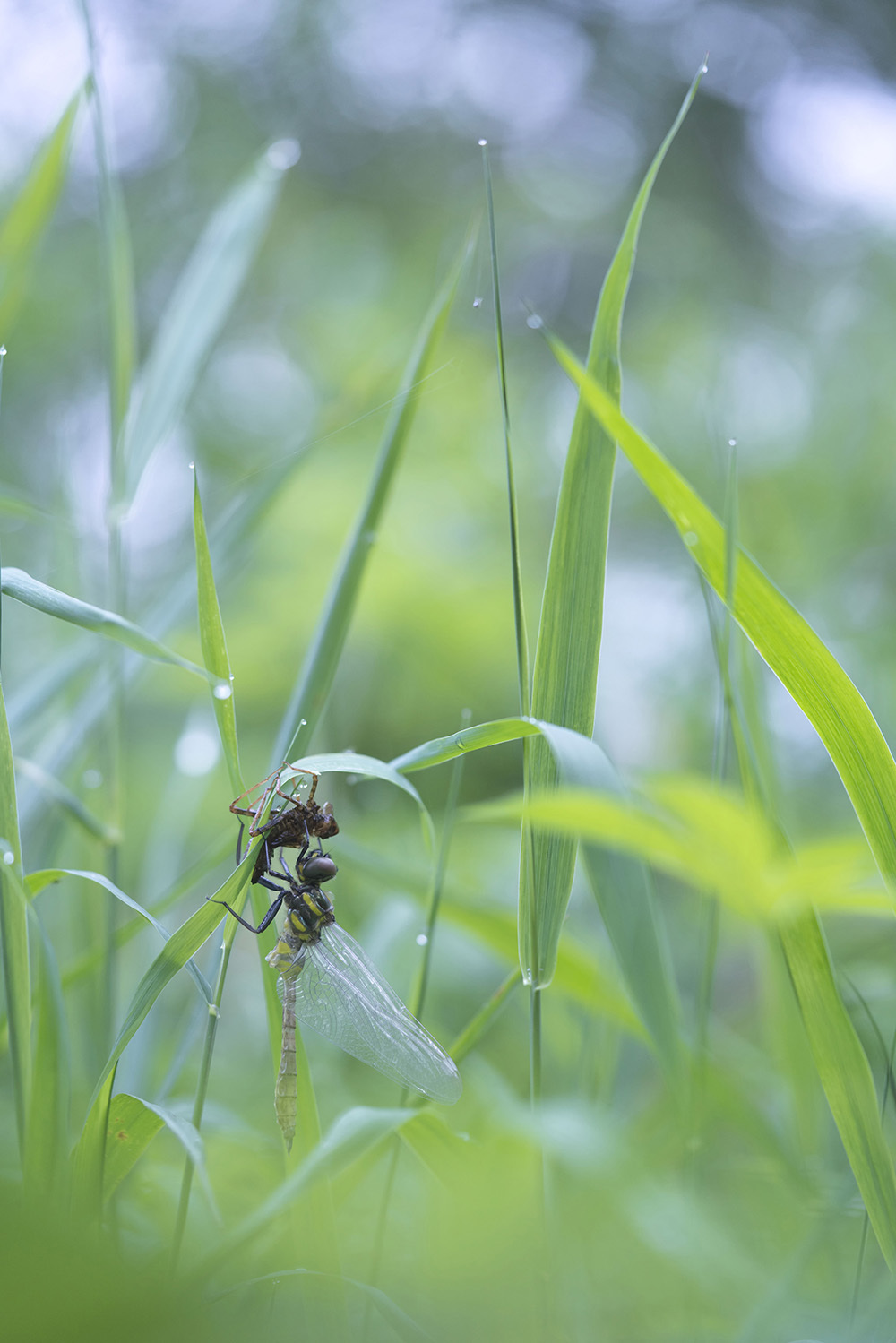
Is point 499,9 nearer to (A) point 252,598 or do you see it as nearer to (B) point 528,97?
(B) point 528,97

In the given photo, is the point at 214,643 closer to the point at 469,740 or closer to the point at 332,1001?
the point at 469,740

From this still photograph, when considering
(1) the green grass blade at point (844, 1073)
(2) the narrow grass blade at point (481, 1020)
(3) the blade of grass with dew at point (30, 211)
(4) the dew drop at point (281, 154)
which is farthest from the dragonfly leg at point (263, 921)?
(4) the dew drop at point (281, 154)

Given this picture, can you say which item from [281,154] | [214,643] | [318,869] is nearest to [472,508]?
[281,154]

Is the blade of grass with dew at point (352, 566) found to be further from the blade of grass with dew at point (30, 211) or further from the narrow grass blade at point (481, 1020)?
the blade of grass with dew at point (30, 211)

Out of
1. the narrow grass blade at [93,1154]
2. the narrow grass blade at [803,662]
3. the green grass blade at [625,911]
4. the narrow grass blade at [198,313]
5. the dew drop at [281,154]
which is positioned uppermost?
the dew drop at [281,154]

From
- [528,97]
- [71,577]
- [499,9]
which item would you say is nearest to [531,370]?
[528,97]

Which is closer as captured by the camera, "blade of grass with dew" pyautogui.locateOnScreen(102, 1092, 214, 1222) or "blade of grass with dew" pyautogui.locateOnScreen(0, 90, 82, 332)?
"blade of grass with dew" pyautogui.locateOnScreen(102, 1092, 214, 1222)

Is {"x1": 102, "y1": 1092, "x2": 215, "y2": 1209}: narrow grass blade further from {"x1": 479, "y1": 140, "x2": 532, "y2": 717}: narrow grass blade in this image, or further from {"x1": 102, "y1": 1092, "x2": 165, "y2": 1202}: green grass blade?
{"x1": 479, "y1": 140, "x2": 532, "y2": 717}: narrow grass blade

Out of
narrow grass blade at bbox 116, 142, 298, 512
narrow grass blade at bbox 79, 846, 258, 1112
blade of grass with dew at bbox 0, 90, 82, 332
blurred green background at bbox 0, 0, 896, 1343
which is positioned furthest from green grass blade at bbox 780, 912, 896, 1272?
blade of grass with dew at bbox 0, 90, 82, 332
